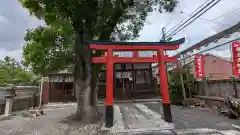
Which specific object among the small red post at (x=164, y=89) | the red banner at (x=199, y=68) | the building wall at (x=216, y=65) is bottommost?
the small red post at (x=164, y=89)

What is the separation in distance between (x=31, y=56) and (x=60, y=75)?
10.0 m

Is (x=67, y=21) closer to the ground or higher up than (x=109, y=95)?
higher up

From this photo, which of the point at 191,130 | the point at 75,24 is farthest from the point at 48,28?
the point at 191,130

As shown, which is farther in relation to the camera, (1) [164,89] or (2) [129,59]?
(2) [129,59]

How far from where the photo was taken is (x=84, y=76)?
27.6ft

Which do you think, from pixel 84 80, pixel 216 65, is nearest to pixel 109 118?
pixel 84 80

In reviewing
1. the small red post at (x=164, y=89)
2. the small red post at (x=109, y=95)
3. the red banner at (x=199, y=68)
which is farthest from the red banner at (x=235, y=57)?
the small red post at (x=109, y=95)

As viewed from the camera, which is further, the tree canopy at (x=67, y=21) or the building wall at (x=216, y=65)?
the building wall at (x=216, y=65)

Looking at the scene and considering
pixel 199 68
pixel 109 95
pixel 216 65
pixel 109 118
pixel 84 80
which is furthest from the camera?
pixel 216 65

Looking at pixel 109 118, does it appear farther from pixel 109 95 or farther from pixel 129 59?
pixel 129 59

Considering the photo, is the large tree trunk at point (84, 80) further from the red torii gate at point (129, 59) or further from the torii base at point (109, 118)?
the torii base at point (109, 118)

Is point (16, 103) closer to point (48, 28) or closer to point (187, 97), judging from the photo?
point (48, 28)

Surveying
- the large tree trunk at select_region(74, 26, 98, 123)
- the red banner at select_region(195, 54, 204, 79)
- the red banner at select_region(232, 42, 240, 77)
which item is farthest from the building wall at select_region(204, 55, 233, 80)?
the large tree trunk at select_region(74, 26, 98, 123)

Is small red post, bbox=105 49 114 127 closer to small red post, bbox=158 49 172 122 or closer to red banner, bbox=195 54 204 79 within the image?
small red post, bbox=158 49 172 122
